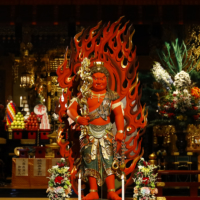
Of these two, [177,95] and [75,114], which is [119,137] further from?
[177,95]

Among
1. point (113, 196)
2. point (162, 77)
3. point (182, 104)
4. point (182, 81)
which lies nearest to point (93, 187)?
point (113, 196)

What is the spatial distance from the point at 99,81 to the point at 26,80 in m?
3.93

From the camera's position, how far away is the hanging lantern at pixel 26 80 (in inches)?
314

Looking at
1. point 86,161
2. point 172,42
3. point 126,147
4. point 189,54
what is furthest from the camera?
point 189,54

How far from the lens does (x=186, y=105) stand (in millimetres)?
6160

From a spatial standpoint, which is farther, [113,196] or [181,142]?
[181,142]

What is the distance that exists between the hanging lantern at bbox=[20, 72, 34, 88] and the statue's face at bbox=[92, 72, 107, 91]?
3875 mm

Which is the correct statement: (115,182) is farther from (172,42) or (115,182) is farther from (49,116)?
(49,116)

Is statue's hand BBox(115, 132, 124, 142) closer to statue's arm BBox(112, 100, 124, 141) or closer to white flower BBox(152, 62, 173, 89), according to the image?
statue's arm BBox(112, 100, 124, 141)

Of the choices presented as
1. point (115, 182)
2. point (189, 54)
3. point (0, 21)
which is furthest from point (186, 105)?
point (0, 21)

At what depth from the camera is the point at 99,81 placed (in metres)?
4.26

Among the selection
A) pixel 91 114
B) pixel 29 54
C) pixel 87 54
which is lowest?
pixel 91 114

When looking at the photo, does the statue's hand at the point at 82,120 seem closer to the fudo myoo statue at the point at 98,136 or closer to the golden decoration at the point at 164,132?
the fudo myoo statue at the point at 98,136

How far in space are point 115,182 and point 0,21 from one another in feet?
9.37
